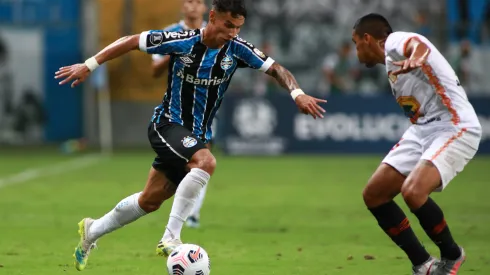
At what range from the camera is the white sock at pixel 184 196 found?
838 cm

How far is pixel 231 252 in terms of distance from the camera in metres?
10.2

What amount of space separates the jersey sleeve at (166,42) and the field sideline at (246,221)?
192cm

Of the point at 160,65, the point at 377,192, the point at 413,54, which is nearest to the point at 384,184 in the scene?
the point at 377,192

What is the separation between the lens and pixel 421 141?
26.8 ft

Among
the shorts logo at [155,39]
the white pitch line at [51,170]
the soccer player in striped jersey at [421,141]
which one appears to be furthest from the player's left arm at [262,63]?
the white pitch line at [51,170]

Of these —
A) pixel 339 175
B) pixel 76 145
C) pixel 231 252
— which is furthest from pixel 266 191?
pixel 76 145

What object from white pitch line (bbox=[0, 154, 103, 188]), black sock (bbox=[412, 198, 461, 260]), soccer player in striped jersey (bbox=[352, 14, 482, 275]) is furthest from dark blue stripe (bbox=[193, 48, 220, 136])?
white pitch line (bbox=[0, 154, 103, 188])

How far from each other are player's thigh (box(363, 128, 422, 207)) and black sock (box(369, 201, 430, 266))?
76 mm

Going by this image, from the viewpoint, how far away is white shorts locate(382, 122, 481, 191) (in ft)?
25.8

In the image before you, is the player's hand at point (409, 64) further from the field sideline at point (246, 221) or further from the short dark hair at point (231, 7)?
the field sideline at point (246, 221)

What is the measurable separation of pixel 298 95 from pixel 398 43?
1.10 meters

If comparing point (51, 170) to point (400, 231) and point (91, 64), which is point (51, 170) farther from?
point (400, 231)

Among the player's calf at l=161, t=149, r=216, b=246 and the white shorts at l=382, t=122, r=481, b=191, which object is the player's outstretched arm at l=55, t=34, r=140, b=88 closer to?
the player's calf at l=161, t=149, r=216, b=246

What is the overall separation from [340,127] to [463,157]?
16.5 metres
